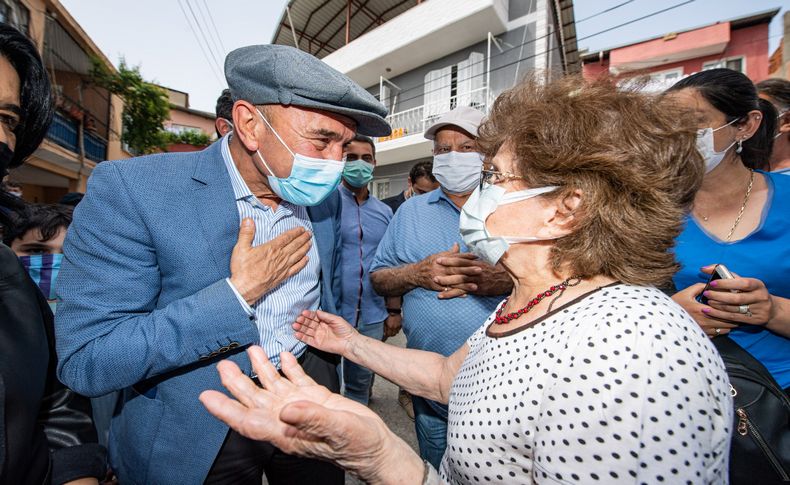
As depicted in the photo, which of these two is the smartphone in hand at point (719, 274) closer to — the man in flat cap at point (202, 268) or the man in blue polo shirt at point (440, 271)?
the man in blue polo shirt at point (440, 271)

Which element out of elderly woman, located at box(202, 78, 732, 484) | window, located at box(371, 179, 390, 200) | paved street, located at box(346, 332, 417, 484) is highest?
window, located at box(371, 179, 390, 200)

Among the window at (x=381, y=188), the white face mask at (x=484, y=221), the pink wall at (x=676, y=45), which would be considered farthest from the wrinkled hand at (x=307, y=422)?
the pink wall at (x=676, y=45)

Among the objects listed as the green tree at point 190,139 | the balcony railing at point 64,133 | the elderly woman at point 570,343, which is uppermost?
the green tree at point 190,139

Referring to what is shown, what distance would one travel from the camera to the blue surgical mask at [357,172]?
3.48 metres

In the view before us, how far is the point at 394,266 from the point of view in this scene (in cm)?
238

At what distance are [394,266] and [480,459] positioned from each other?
57.5 inches

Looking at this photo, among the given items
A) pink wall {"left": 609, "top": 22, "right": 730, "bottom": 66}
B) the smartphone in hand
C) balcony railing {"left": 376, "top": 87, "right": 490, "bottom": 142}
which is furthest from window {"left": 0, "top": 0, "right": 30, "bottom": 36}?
pink wall {"left": 609, "top": 22, "right": 730, "bottom": 66}

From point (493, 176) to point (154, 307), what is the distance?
4.33ft

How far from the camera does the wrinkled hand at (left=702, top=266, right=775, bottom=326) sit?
1.45 meters

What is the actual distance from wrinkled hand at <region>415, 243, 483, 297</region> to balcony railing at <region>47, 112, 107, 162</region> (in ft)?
38.2

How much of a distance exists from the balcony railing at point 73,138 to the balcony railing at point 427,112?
9.82m

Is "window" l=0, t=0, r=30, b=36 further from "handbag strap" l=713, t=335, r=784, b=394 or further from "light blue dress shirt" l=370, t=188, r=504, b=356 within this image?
"handbag strap" l=713, t=335, r=784, b=394

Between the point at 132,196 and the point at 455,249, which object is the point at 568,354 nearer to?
the point at 455,249

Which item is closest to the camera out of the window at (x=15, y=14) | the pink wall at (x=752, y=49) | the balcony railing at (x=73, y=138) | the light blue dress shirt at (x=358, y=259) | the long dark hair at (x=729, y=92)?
the long dark hair at (x=729, y=92)
